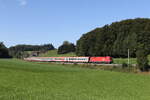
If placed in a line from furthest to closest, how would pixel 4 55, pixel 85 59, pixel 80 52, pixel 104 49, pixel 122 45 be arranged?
pixel 4 55 → pixel 80 52 → pixel 104 49 → pixel 122 45 → pixel 85 59

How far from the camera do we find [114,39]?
107875 millimetres

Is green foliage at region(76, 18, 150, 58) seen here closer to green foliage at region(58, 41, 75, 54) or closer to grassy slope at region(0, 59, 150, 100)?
green foliage at region(58, 41, 75, 54)

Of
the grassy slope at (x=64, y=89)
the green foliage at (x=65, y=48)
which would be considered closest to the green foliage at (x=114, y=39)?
the green foliage at (x=65, y=48)

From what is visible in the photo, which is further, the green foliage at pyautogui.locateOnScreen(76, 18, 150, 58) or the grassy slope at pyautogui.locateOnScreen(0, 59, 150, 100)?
the green foliage at pyautogui.locateOnScreen(76, 18, 150, 58)

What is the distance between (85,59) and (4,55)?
272 feet

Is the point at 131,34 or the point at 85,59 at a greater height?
the point at 131,34

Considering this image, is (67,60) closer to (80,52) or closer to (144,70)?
(80,52)

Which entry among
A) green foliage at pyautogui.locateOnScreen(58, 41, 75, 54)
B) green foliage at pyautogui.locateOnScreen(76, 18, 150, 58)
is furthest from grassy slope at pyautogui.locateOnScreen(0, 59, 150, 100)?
green foliage at pyautogui.locateOnScreen(58, 41, 75, 54)

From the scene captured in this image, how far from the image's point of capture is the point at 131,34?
3824 inches

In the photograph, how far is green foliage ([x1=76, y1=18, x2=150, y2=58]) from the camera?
95312mm

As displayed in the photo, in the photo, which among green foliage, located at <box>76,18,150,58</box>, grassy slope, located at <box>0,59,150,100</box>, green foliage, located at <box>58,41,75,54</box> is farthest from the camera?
green foliage, located at <box>58,41,75,54</box>

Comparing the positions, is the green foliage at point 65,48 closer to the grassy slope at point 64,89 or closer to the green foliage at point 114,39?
the green foliage at point 114,39

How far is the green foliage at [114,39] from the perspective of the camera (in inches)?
3752

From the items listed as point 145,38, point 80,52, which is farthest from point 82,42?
point 145,38
